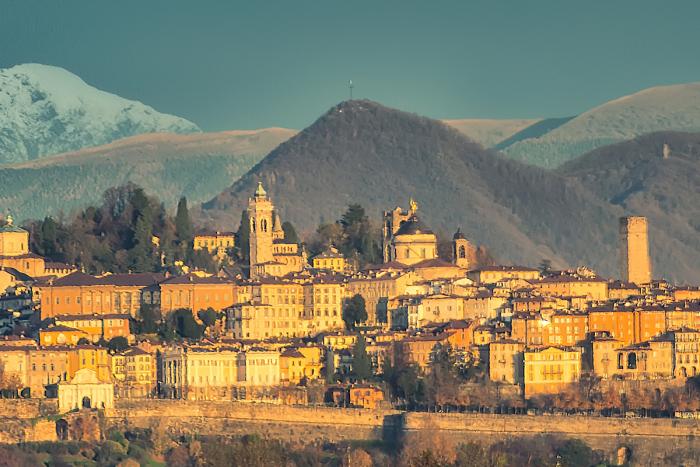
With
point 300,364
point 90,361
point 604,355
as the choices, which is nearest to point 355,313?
point 300,364

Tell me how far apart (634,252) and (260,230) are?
17.9 metres

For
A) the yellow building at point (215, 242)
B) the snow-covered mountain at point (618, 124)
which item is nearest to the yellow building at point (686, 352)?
the yellow building at point (215, 242)

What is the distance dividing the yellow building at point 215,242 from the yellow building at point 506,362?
17.7 meters

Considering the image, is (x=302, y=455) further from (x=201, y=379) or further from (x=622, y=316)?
(x=622, y=316)

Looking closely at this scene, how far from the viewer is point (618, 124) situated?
621 ft

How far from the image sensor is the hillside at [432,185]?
5915 inches

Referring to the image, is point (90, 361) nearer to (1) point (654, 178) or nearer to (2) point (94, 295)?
(2) point (94, 295)

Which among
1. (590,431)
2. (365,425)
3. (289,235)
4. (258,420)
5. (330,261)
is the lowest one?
(590,431)

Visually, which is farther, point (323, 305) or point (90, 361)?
point (323, 305)

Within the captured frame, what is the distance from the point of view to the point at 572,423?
287 feet

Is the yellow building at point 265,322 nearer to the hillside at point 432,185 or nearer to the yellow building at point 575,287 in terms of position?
the yellow building at point 575,287

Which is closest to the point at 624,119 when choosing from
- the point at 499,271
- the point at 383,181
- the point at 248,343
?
the point at 383,181

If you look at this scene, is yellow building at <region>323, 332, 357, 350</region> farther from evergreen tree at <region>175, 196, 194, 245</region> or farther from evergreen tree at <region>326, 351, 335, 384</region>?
evergreen tree at <region>175, 196, 194, 245</region>

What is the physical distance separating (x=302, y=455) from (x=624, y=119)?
4196 inches
